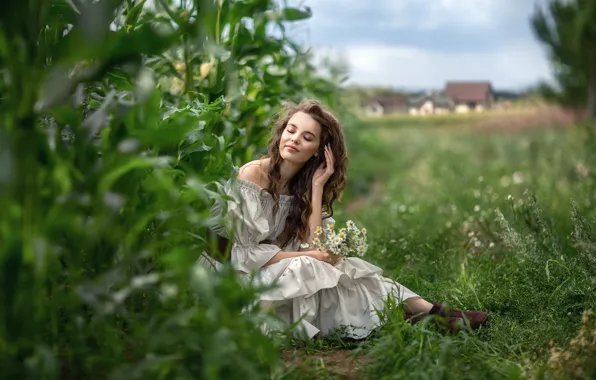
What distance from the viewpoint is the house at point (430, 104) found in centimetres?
613

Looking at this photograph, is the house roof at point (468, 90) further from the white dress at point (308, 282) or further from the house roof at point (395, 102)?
the white dress at point (308, 282)

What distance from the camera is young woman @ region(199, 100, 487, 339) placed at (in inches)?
120

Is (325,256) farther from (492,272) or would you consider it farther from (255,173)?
(492,272)

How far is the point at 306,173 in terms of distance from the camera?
349 cm

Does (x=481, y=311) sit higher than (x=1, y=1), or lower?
lower

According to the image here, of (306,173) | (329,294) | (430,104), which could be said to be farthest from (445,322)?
(430,104)

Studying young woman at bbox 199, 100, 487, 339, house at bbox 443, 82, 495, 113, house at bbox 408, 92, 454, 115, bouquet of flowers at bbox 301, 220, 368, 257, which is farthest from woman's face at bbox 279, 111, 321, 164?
house at bbox 408, 92, 454, 115

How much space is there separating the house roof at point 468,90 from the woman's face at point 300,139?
8.75ft

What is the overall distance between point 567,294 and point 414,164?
9054mm

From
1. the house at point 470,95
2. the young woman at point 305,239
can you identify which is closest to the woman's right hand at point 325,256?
the young woman at point 305,239

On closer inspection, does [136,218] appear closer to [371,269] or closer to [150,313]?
[150,313]

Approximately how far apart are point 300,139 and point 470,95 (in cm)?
296

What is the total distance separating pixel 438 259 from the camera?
14.3 feet

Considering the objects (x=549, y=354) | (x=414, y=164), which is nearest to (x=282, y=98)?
(x=549, y=354)
